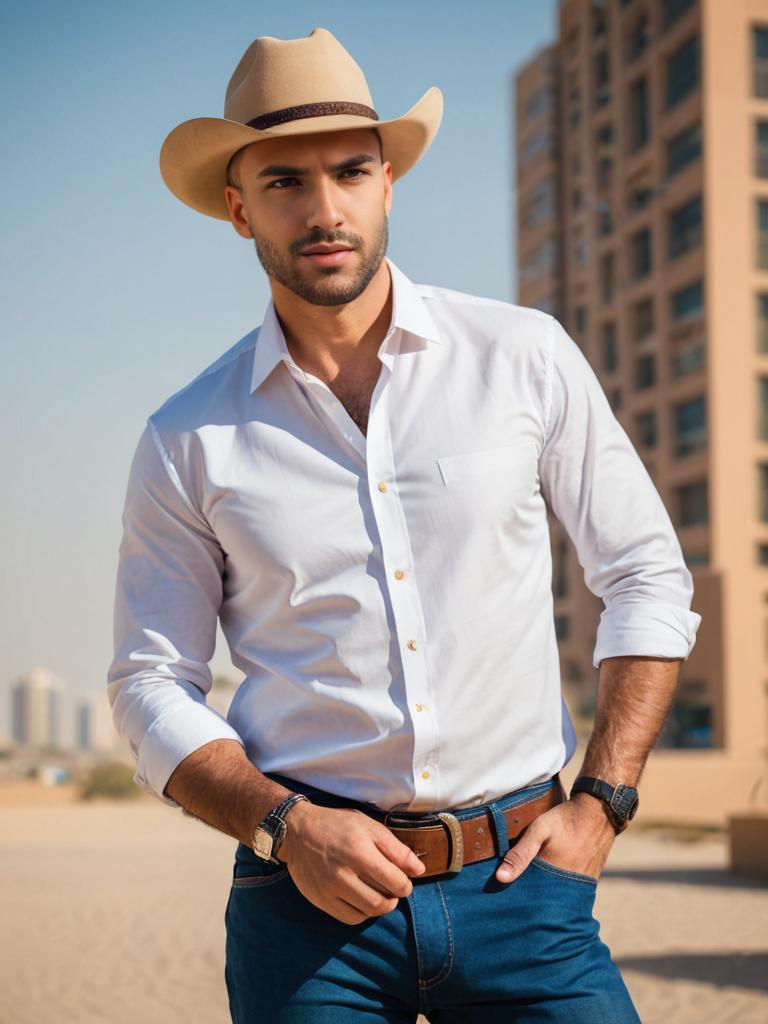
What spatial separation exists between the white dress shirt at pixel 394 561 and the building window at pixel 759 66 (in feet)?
155

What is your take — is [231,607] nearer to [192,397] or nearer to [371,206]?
[192,397]

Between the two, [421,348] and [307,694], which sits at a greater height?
[421,348]

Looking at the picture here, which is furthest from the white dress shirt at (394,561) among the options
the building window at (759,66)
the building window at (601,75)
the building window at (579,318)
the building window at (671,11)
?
the building window at (601,75)

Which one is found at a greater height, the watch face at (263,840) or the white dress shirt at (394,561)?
the white dress shirt at (394,561)

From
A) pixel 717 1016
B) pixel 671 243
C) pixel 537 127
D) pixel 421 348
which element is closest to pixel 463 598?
pixel 421 348

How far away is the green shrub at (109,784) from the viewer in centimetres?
3366

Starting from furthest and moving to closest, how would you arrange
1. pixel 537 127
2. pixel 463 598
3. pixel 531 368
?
1. pixel 537 127
2. pixel 531 368
3. pixel 463 598

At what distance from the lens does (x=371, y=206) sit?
241 centimetres

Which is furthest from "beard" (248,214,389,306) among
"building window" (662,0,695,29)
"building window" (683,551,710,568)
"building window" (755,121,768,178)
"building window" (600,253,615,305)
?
"building window" (662,0,695,29)

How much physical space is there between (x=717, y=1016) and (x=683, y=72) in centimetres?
4315

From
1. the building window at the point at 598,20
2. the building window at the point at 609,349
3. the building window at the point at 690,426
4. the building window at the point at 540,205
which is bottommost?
the building window at the point at 690,426

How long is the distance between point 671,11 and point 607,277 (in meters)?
9.66

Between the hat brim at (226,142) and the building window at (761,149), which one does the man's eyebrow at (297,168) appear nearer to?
→ the hat brim at (226,142)

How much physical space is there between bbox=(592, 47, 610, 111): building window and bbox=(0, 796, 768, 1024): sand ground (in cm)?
3699
